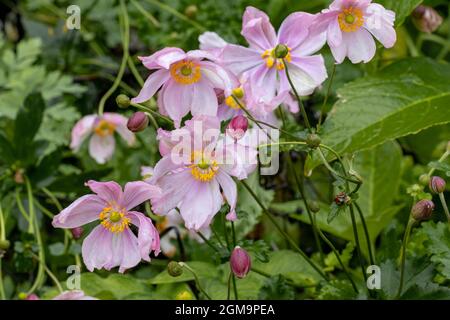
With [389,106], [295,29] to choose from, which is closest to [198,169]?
[295,29]

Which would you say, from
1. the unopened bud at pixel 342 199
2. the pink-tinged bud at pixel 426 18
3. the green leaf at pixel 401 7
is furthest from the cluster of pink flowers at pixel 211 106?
the pink-tinged bud at pixel 426 18

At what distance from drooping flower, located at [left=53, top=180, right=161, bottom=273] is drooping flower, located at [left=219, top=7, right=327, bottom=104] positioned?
0.21 metres

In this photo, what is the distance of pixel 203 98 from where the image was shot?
1033 mm

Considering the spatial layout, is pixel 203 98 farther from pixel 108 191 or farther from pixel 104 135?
pixel 104 135

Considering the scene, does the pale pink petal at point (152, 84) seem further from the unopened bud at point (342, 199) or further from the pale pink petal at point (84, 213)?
the unopened bud at point (342, 199)

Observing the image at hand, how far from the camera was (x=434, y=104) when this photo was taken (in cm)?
130

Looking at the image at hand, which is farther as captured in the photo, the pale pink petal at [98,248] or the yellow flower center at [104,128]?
the yellow flower center at [104,128]

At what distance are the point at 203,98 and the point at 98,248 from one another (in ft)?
0.73

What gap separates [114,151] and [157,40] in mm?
269

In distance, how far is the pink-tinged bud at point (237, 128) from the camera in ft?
3.14

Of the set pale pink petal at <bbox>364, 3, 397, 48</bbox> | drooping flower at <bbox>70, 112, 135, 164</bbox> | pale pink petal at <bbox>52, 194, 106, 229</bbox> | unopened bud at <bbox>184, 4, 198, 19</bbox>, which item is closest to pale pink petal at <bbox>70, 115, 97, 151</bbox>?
drooping flower at <bbox>70, 112, 135, 164</bbox>

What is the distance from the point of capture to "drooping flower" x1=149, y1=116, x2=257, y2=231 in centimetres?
95

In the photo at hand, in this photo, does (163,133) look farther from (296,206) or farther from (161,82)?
(296,206)

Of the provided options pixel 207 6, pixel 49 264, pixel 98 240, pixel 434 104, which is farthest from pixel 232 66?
pixel 207 6
